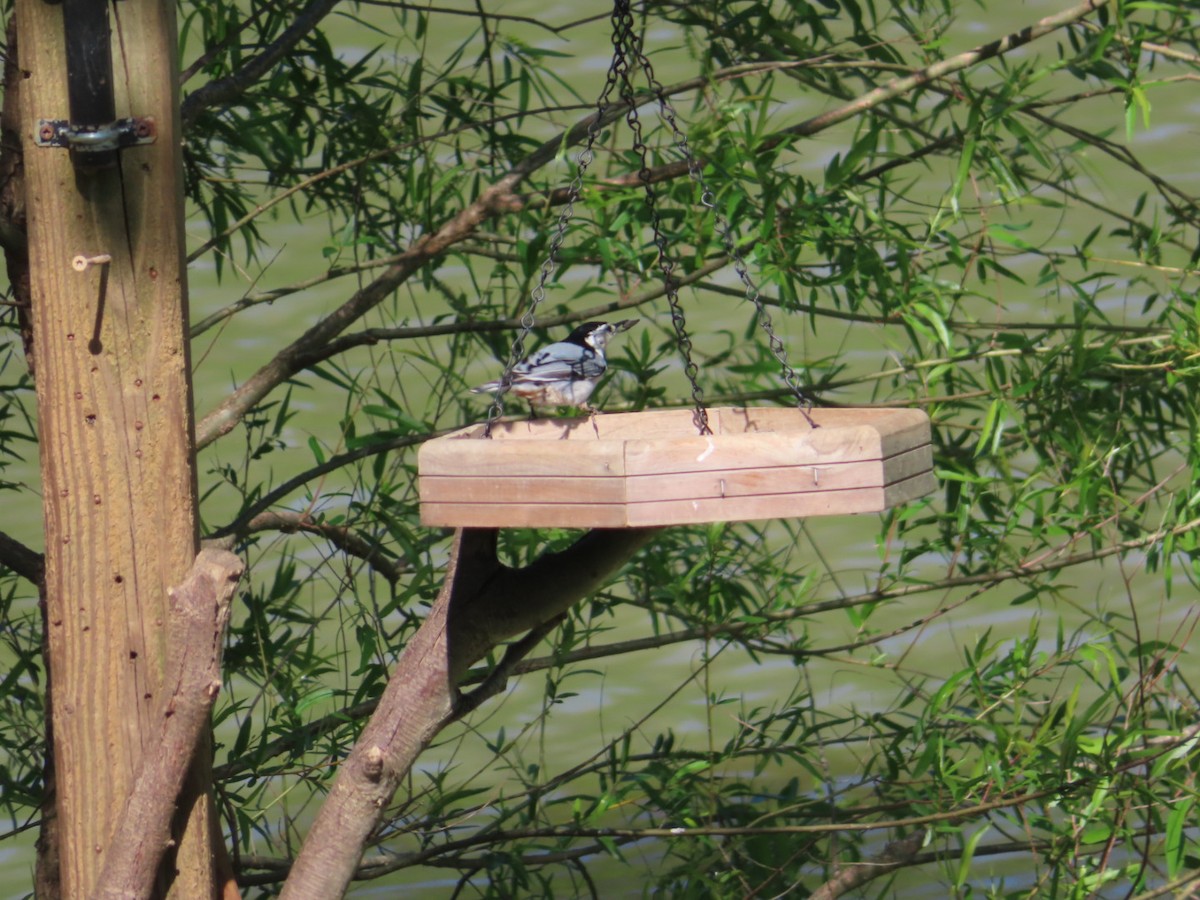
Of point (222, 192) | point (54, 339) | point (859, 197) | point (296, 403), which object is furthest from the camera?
point (296, 403)

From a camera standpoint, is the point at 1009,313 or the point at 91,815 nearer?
the point at 91,815

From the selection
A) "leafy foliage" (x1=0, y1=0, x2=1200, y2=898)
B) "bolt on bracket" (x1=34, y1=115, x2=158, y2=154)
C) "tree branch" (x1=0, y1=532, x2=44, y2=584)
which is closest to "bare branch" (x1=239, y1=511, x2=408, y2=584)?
"leafy foliage" (x1=0, y1=0, x2=1200, y2=898)

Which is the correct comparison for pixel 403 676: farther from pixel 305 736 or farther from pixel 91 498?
pixel 305 736

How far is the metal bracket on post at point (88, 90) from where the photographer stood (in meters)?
1.86

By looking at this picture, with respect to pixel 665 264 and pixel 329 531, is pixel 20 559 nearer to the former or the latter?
pixel 329 531

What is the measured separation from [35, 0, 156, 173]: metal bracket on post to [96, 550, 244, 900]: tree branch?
51 centimetres

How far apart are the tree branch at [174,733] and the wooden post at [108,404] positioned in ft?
0.16

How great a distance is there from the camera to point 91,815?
1.95 meters

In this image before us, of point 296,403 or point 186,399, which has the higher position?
point 186,399

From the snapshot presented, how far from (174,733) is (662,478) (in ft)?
2.15

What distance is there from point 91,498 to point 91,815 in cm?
39

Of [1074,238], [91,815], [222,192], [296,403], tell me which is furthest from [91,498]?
[1074,238]

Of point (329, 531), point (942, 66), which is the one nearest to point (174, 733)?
point (329, 531)

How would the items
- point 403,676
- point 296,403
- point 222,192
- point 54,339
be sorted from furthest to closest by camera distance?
1. point 296,403
2. point 222,192
3. point 403,676
4. point 54,339
